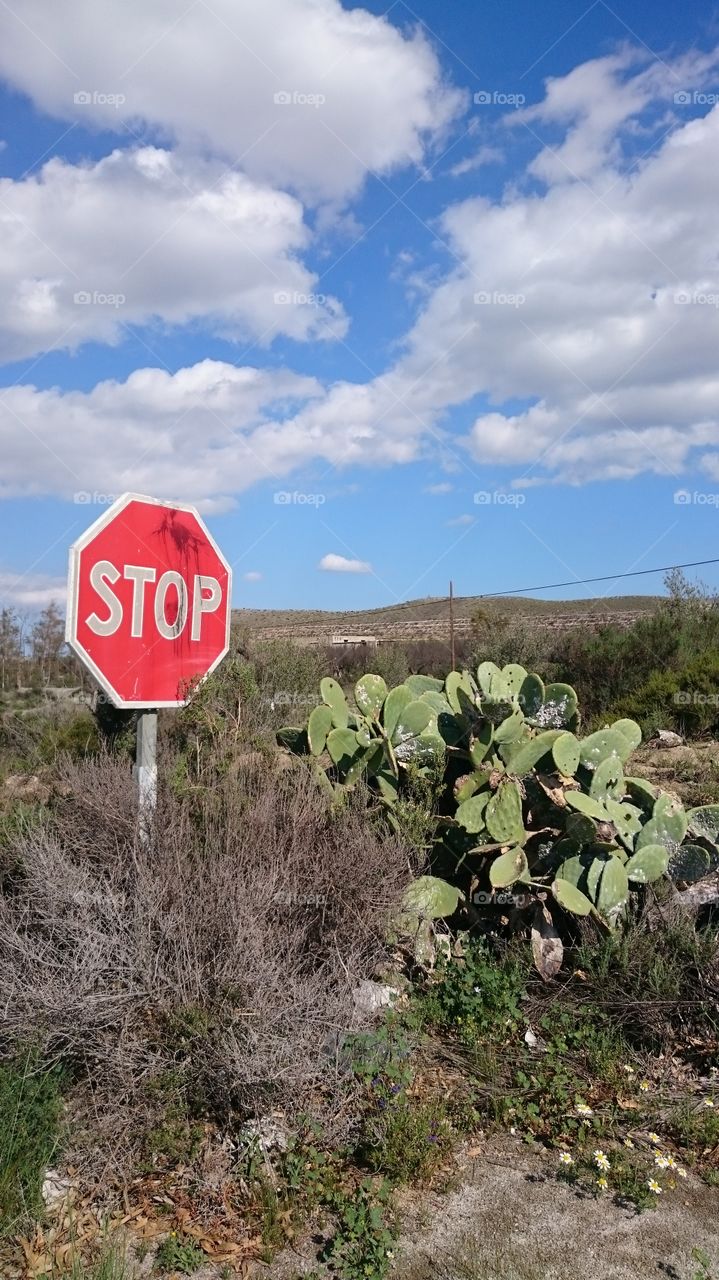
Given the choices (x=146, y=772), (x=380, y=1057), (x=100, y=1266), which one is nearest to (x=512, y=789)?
(x=380, y=1057)

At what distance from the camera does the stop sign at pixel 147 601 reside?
13.2ft

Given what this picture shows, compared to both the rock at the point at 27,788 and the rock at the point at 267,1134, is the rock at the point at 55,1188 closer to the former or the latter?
the rock at the point at 267,1134

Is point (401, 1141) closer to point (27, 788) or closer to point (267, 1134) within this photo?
point (267, 1134)

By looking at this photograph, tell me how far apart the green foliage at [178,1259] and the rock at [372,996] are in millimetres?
1091

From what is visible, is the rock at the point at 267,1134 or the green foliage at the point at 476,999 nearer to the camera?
the rock at the point at 267,1134

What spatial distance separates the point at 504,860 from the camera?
4.36 m

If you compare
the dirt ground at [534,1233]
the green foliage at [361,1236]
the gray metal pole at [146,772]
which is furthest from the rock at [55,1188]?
the gray metal pole at [146,772]

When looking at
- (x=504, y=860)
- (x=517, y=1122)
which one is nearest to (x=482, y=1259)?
(x=517, y=1122)

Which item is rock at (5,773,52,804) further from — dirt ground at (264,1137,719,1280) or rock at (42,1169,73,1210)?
→ dirt ground at (264,1137,719,1280)

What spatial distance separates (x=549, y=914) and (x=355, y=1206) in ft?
6.32

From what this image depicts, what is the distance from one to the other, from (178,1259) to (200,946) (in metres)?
0.98

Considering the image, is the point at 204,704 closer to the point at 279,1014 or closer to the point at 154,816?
the point at 154,816

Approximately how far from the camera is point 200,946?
3.30m

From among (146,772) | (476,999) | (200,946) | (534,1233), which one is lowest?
(534,1233)
